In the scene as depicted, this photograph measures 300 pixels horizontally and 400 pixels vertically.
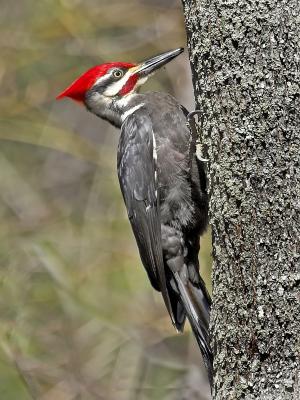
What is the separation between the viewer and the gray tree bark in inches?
130

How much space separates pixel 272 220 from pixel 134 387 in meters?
3.71

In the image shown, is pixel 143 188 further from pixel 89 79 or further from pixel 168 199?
pixel 89 79

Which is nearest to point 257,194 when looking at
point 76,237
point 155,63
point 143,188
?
point 143,188

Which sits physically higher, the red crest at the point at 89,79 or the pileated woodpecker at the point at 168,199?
the red crest at the point at 89,79

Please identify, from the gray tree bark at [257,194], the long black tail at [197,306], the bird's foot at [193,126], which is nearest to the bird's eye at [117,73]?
the bird's foot at [193,126]

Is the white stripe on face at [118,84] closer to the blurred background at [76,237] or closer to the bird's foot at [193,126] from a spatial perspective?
the bird's foot at [193,126]

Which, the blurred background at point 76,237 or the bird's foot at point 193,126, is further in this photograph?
the blurred background at point 76,237

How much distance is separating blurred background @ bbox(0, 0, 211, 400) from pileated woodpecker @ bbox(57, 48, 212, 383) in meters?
1.97

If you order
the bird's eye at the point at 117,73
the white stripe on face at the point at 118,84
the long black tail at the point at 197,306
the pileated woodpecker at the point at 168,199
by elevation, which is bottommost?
the long black tail at the point at 197,306

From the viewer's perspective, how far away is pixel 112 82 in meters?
5.19

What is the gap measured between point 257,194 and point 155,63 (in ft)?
6.25

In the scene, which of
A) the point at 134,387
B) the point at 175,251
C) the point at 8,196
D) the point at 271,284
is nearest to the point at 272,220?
the point at 271,284

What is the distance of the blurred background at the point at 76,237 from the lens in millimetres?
6746

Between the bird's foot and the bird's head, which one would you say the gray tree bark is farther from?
the bird's head
